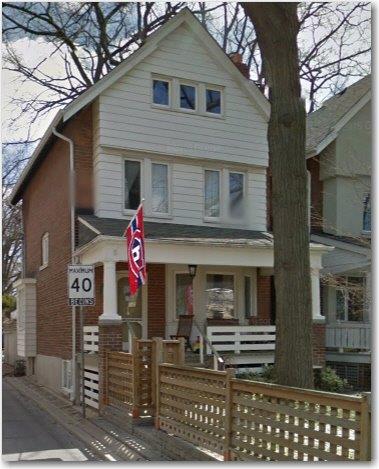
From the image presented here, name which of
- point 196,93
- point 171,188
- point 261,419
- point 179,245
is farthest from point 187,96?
point 261,419

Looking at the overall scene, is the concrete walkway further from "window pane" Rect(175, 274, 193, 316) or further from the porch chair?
"window pane" Rect(175, 274, 193, 316)

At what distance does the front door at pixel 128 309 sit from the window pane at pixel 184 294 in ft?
3.12

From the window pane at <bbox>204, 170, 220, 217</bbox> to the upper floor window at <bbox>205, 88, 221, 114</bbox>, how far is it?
1543mm

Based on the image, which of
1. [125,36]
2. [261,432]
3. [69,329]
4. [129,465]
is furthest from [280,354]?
[125,36]

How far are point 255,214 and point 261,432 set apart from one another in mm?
10414

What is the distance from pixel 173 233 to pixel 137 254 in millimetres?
3291

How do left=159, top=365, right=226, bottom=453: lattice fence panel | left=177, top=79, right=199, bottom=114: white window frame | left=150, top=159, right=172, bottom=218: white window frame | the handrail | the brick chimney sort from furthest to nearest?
the brick chimney → left=177, top=79, right=199, bottom=114: white window frame → left=150, top=159, right=172, bottom=218: white window frame → the handrail → left=159, top=365, right=226, bottom=453: lattice fence panel

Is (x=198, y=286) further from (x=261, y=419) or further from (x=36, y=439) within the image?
(x=261, y=419)

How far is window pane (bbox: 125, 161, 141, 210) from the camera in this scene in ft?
50.0

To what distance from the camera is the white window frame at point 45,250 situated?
18.3 m

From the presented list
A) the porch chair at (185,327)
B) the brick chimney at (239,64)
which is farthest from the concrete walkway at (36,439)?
the brick chimney at (239,64)

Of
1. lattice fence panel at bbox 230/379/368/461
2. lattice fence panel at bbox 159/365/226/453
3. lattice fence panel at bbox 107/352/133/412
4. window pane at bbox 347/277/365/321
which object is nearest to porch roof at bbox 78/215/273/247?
lattice fence panel at bbox 107/352/133/412

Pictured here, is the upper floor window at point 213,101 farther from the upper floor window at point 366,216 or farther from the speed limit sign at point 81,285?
the speed limit sign at point 81,285

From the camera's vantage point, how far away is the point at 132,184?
15336 mm
